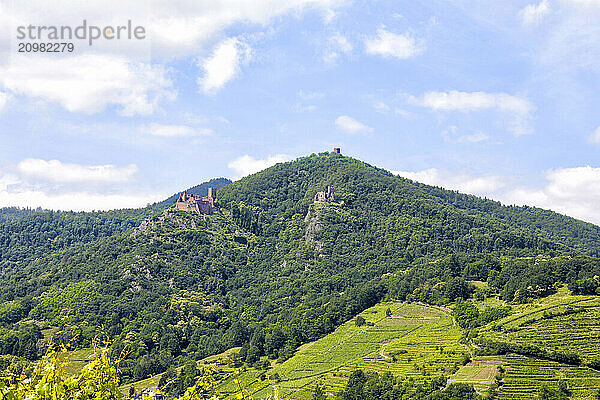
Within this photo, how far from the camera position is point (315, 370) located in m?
78.6

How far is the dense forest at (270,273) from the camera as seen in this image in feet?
336

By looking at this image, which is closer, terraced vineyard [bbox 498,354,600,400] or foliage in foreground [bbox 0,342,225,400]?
foliage in foreground [bbox 0,342,225,400]

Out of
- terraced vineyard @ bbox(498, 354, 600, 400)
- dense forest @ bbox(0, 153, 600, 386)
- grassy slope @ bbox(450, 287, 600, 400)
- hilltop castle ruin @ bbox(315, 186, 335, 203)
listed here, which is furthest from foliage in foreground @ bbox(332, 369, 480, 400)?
hilltop castle ruin @ bbox(315, 186, 335, 203)

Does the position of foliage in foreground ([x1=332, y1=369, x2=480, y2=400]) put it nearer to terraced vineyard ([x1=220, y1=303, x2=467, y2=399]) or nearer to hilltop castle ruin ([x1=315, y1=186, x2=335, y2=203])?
terraced vineyard ([x1=220, y1=303, x2=467, y2=399])

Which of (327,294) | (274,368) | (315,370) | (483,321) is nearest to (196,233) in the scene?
(327,294)

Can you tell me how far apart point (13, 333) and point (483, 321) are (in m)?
96.6

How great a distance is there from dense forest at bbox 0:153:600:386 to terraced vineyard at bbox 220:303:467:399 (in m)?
7.13

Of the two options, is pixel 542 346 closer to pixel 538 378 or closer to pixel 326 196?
pixel 538 378

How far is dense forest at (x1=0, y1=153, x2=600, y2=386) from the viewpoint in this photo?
102 metres

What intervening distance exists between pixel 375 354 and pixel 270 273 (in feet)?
270

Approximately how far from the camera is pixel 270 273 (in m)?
158

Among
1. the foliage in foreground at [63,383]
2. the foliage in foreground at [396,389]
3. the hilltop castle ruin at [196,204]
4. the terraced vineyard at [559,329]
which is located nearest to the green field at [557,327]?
Result: the terraced vineyard at [559,329]

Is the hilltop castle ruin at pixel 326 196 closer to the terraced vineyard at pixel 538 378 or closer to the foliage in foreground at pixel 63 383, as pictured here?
the terraced vineyard at pixel 538 378

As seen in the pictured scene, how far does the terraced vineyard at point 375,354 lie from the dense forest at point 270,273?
713cm
